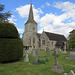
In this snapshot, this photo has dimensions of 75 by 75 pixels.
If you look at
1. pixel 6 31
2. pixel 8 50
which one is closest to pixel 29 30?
pixel 6 31

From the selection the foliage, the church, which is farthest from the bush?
the church

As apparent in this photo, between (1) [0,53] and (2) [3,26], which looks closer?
(1) [0,53]

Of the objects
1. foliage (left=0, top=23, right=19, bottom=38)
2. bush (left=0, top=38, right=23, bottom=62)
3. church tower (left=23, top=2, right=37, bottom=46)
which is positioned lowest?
bush (left=0, top=38, right=23, bottom=62)

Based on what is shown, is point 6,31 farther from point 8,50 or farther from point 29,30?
point 29,30

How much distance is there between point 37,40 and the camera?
33.6 metres

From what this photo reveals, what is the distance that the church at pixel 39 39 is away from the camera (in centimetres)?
2994

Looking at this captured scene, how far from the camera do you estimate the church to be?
29.9m

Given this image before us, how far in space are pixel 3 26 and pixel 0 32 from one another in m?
0.80

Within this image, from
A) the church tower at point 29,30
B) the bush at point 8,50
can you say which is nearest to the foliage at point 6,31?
the bush at point 8,50

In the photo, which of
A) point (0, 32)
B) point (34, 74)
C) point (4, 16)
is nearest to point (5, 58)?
point (0, 32)

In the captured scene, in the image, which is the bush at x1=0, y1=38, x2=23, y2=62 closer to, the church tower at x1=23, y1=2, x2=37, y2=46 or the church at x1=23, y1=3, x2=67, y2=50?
the church at x1=23, y1=3, x2=67, y2=50

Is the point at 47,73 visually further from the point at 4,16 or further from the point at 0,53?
the point at 4,16

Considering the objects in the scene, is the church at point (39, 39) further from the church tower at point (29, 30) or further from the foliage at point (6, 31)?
the foliage at point (6, 31)

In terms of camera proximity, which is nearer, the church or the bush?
the bush
